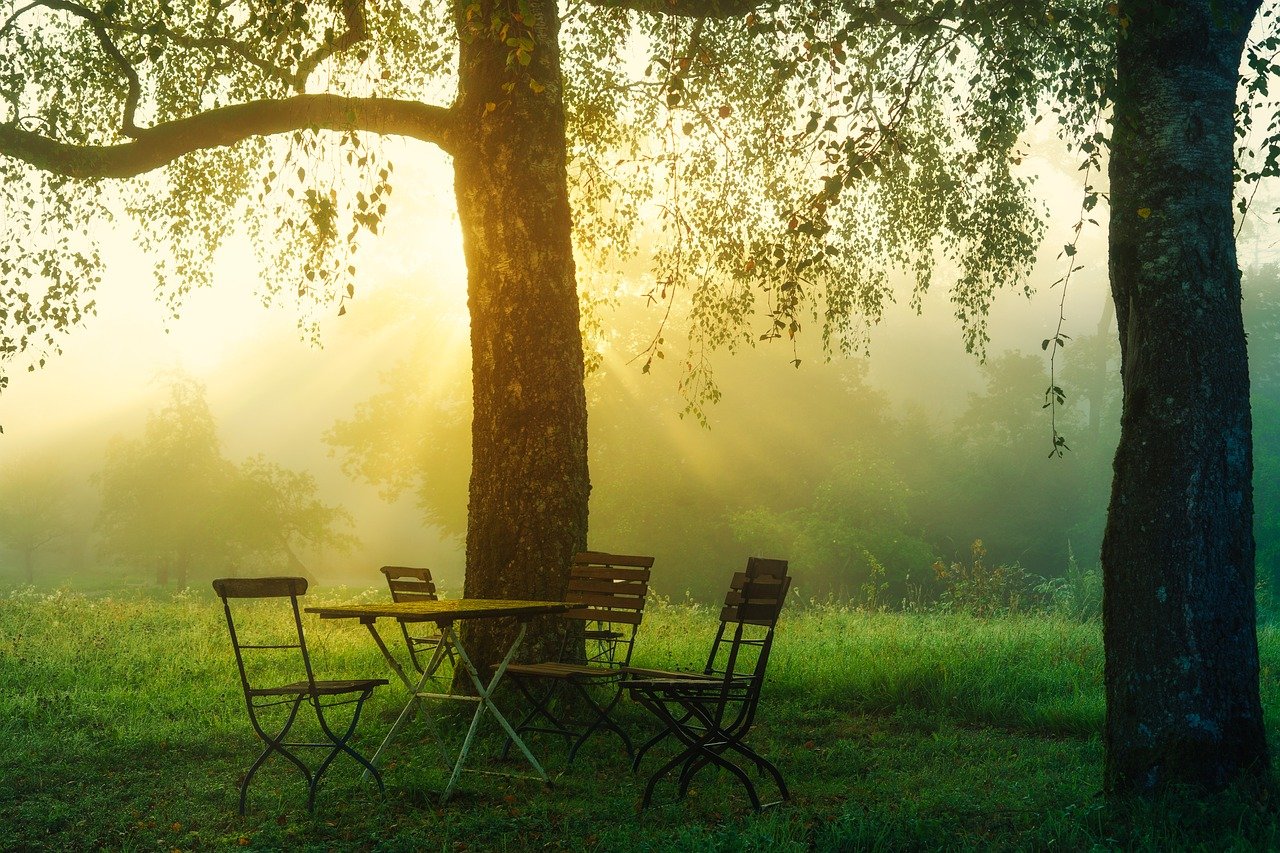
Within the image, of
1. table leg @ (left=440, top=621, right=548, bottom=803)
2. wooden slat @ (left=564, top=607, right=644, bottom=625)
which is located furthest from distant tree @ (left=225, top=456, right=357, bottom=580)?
table leg @ (left=440, top=621, right=548, bottom=803)

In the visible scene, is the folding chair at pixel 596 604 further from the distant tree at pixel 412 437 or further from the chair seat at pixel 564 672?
the distant tree at pixel 412 437

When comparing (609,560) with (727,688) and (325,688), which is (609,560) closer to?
(727,688)

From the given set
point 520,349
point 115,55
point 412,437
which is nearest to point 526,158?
point 520,349

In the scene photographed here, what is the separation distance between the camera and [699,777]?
22.5 ft

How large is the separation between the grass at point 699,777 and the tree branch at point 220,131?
4709 millimetres

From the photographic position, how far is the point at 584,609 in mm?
7863

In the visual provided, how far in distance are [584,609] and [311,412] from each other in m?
98.5

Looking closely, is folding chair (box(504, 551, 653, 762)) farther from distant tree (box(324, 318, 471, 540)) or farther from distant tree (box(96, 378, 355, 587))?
distant tree (box(96, 378, 355, 587))

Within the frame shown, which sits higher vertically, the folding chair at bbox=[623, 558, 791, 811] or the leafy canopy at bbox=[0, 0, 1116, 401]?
the leafy canopy at bbox=[0, 0, 1116, 401]

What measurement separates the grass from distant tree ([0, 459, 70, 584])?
5808 centimetres

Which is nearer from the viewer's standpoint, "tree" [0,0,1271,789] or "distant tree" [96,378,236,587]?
"tree" [0,0,1271,789]

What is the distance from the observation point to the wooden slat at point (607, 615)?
758cm

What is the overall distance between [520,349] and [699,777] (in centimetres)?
343

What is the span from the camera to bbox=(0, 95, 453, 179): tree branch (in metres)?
9.41
